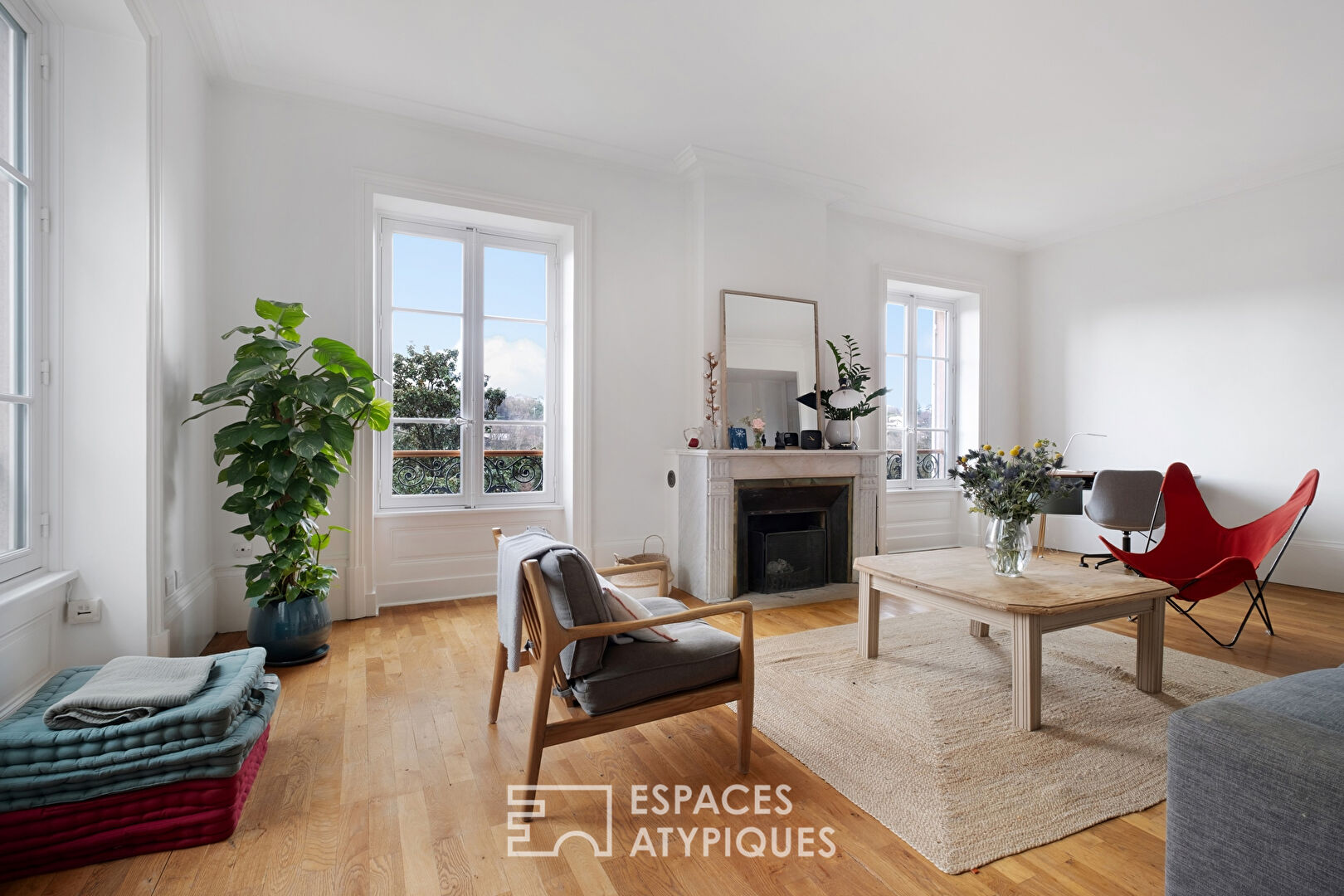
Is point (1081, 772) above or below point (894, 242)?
below

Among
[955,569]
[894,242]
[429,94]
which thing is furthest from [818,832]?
[894,242]

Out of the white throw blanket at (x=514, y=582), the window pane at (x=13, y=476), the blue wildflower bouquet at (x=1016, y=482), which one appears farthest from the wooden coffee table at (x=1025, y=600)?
the window pane at (x=13, y=476)

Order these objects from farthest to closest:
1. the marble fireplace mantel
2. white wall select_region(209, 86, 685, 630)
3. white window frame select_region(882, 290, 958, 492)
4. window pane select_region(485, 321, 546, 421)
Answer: white window frame select_region(882, 290, 958, 492), window pane select_region(485, 321, 546, 421), the marble fireplace mantel, white wall select_region(209, 86, 685, 630)

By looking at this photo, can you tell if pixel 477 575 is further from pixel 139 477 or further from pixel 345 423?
pixel 139 477

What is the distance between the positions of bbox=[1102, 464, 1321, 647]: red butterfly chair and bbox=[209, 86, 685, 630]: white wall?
9.67 feet

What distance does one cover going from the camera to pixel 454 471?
171 inches

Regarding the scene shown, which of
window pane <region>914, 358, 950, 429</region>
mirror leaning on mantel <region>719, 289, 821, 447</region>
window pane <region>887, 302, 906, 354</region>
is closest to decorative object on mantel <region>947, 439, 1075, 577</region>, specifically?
mirror leaning on mantel <region>719, 289, 821, 447</region>

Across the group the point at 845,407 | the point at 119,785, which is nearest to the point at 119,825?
the point at 119,785

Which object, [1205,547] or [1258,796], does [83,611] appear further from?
[1205,547]

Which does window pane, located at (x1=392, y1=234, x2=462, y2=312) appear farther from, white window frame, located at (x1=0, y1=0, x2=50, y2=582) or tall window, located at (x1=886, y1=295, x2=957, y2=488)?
tall window, located at (x1=886, y1=295, x2=957, y2=488)

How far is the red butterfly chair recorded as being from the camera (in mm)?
A: 3074

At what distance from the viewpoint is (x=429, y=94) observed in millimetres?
3771

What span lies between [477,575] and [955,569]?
2.93m

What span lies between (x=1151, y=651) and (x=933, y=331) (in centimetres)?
431
